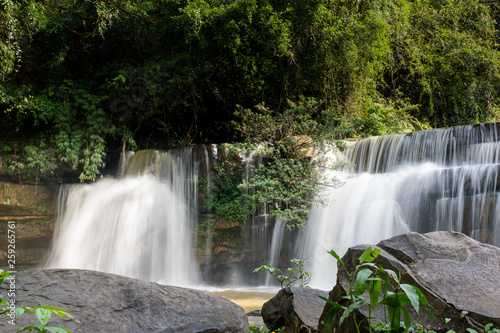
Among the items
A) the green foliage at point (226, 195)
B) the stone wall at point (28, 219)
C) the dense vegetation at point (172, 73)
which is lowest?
the stone wall at point (28, 219)

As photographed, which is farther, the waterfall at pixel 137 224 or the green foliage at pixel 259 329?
the waterfall at pixel 137 224

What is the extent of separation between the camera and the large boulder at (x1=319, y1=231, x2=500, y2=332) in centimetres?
213

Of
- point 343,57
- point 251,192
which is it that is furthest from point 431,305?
point 343,57

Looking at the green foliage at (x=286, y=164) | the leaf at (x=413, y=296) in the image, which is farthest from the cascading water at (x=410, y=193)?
the leaf at (x=413, y=296)

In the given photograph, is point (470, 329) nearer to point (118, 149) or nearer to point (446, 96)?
point (118, 149)

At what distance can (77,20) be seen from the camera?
34.8ft

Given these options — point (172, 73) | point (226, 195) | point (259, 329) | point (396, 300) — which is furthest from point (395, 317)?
point (172, 73)

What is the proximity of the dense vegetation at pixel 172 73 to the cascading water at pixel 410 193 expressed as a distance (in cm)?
173

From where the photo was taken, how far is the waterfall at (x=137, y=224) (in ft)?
29.2

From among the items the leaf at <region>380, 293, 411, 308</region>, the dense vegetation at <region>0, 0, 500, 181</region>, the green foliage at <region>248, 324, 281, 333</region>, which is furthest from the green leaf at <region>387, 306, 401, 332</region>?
the dense vegetation at <region>0, 0, 500, 181</region>

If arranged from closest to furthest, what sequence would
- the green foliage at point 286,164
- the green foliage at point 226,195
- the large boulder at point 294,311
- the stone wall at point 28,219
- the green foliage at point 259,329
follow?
the large boulder at point 294,311, the green foliage at point 259,329, the green foliage at point 286,164, the green foliage at point 226,195, the stone wall at point 28,219

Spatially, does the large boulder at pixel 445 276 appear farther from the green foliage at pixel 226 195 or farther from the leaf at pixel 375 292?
the green foliage at pixel 226 195

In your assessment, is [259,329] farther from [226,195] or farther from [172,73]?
[172,73]

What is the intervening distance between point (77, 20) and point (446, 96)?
13756mm
